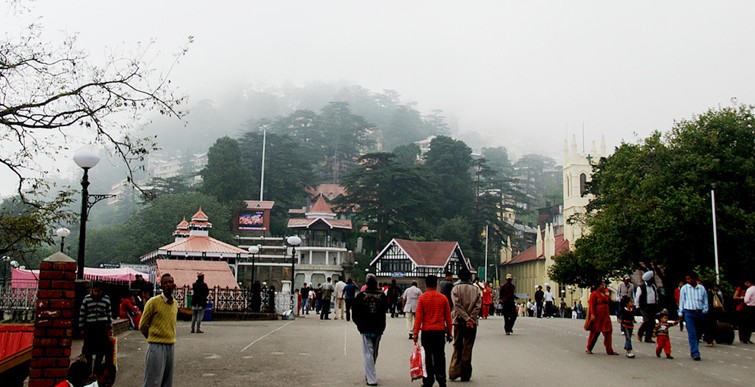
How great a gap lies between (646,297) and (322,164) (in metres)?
142

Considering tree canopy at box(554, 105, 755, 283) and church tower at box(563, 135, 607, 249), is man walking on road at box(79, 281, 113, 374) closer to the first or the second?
A: tree canopy at box(554, 105, 755, 283)

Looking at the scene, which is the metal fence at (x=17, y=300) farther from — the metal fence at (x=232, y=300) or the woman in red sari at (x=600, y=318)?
the woman in red sari at (x=600, y=318)

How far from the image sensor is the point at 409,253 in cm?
7569

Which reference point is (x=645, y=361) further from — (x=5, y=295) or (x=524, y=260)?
(x=524, y=260)

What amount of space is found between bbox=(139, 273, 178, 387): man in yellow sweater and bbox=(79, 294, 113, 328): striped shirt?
2.42 meters

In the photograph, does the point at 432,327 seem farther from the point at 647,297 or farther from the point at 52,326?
the point at 647,297

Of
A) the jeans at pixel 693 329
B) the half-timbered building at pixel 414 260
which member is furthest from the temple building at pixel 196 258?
the jeans at pixel 693 329

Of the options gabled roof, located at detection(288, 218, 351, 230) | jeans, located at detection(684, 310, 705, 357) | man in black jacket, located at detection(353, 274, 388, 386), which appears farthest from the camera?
gabled roof, located at detection(288, 218, 351, 230)

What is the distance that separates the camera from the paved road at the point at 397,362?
11891mm

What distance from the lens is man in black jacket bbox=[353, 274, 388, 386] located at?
36.8ft

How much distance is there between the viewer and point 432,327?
10742mm

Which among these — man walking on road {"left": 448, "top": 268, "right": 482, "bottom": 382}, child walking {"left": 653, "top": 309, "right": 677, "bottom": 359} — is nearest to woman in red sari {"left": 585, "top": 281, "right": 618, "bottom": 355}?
child walking {"left": 653, "top": 309, "right": 677, "bottom": 359}

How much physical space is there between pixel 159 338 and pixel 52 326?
54.3 inches

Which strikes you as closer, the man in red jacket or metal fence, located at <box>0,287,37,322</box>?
the man in red jacket
